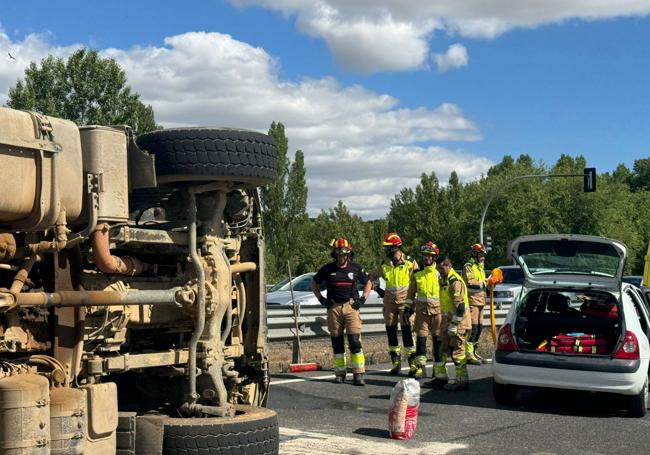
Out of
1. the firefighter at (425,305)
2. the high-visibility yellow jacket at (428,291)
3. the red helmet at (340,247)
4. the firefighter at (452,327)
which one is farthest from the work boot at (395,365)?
the red helmet at (340,247)

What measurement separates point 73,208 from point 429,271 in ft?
25.4

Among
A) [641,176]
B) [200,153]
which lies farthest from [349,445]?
[641,176]

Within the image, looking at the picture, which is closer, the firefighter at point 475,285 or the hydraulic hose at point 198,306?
the hydraulic hose at point 198,306

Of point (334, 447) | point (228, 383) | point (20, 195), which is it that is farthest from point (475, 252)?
point (20, 195)

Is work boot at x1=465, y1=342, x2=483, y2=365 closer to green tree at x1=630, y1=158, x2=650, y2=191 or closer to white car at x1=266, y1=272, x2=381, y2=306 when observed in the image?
white car at x1=266, y1=272, x2=381, y2=306

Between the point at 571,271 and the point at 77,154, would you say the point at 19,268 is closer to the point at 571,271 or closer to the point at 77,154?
the point at 77,154

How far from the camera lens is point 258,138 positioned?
5.66m

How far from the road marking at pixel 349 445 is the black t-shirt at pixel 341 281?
374cm

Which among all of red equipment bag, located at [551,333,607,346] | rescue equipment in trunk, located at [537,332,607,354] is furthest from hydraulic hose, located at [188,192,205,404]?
red equipment bag, located at [551,333,607,346]

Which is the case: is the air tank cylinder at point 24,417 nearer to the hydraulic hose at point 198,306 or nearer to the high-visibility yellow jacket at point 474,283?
the hydraulic hose at point 198,306

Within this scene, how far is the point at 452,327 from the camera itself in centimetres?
1094

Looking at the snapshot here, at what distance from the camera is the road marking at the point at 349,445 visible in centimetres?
697

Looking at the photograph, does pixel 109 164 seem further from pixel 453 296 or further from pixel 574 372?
pixel 453 296

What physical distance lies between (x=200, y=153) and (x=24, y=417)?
2048 millimetres
